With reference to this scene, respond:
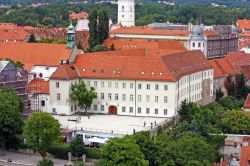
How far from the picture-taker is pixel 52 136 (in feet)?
175

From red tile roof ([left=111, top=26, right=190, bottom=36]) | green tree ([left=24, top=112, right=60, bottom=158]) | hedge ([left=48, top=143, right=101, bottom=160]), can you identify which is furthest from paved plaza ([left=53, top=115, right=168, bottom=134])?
red tile roof ([left=111, top=26, right=190, bottom=36])

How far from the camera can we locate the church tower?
122 meters

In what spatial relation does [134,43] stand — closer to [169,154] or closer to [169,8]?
[169,154]

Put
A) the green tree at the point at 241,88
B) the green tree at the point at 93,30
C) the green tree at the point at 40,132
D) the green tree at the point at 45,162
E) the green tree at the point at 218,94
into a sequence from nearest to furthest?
the green tree at the point at 45,162, the green tree at the point at 40,132, the green tree at the point at 218,94, the green tree at the point at 241,88, the green tree at the point at 93,30

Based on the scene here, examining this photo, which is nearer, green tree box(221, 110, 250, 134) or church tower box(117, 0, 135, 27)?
green tree box(221, 110, 250, 134)

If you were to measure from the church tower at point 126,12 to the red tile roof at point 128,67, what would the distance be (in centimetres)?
5131

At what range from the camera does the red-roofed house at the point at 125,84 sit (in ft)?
216

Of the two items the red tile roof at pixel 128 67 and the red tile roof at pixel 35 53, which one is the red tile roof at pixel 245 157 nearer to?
the red tile roof at pixel 128 67

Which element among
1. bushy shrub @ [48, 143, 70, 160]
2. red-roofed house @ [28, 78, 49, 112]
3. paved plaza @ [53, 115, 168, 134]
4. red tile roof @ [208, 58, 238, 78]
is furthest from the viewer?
red tile roof @ [208, 58, 238, 78]

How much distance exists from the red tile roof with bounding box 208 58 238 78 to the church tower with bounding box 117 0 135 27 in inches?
1496

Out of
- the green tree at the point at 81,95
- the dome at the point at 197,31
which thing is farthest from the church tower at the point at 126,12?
the green tree at the point at 81,95

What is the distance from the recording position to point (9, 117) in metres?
55.0

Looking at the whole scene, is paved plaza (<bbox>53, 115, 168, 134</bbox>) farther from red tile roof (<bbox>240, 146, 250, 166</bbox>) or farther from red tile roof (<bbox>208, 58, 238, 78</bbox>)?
red tile roof (<bbox>208, 58, 238, 78</bbox>)

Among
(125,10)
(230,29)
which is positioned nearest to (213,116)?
(230,29)
